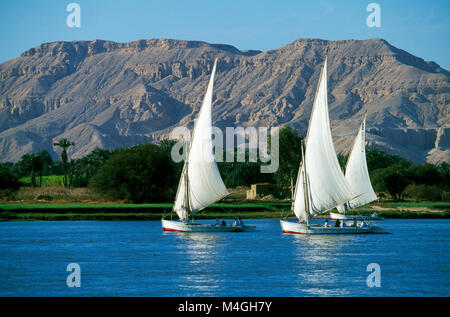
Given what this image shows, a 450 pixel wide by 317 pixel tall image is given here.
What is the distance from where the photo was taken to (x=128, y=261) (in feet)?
155

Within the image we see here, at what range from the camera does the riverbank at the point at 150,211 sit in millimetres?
81812

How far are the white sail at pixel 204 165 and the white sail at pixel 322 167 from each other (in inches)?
272

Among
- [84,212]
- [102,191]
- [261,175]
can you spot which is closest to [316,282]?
[84,212]

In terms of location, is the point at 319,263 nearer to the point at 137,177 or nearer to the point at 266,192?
the point at 137,177

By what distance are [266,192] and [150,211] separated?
95.6 ft

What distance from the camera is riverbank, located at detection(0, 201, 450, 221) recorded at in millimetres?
81812

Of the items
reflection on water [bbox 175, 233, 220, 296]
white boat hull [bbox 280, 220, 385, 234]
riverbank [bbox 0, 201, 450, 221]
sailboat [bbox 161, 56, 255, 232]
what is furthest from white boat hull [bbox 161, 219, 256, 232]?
riverbank [bbox 0, 201, 450, 221]

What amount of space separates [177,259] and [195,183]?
45.4 feet

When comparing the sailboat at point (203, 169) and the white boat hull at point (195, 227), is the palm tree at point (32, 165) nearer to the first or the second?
the white boat hull at point (195, 227)

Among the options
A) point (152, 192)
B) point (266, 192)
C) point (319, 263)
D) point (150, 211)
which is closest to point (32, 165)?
point (152, 192)

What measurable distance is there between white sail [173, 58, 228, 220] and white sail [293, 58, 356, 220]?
691cm

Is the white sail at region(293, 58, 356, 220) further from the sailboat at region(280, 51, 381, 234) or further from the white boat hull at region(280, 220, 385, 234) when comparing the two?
the white boat hull at region(280, 220, 385, 234)
